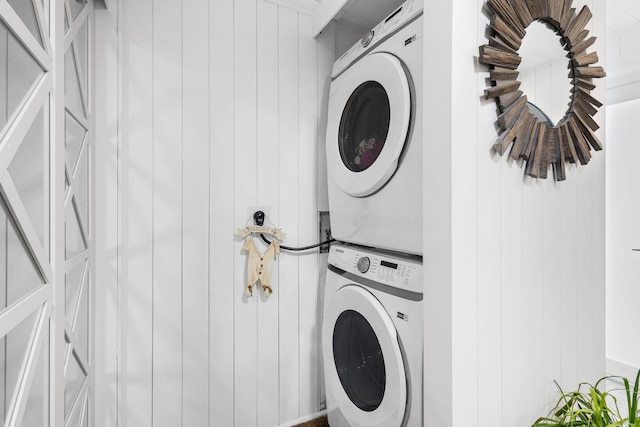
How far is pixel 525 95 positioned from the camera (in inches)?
42.2

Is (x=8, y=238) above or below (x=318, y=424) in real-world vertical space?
above

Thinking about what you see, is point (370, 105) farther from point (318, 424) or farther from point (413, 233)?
point (318, 424)

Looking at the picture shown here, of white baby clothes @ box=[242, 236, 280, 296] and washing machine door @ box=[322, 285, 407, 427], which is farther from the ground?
white baby clothes @ box=[242, 236, 280, 296]

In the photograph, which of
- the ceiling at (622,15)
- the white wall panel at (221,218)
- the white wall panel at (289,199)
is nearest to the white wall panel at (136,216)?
the white wall panel at (221,218)

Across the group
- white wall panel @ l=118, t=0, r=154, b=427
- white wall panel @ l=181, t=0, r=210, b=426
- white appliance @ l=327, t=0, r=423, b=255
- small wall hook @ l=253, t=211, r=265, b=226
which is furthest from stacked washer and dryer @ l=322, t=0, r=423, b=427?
white wall panel @ l=118, t=0, r=154, b=427

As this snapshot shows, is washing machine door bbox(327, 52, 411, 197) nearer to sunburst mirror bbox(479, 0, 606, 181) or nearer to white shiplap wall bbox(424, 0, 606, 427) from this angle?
white shiplap wall bbox(424, 0, 606, 427)

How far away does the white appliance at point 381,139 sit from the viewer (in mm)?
1126

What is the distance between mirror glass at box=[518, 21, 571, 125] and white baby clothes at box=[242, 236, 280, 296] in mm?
1189

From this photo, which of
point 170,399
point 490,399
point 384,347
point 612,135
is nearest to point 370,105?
point 384,347

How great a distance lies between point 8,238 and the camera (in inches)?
21.3

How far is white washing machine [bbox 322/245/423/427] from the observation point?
43.5 inches

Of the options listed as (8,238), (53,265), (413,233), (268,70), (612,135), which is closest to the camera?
(8,238)

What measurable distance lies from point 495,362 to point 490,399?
11cm

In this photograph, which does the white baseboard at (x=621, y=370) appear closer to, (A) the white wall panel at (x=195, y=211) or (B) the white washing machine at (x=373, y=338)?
(B) the white washing machine at (x=373, y=338)
